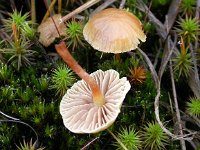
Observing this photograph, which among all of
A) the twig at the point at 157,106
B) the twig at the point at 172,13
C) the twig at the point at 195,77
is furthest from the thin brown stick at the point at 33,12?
the twig at the point at 195,77

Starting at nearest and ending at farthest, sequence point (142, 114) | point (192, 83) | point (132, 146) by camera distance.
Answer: point (132, 146), point (142, 114), point (192, 83)

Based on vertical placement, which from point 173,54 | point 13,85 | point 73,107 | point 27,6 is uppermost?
point 27,6

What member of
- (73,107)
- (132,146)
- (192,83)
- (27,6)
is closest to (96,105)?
(73,107)

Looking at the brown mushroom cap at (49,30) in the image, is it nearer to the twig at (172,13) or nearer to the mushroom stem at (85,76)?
the mushroom stem at (85,76)

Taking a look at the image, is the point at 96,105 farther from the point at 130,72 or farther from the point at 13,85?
the point at 13,85

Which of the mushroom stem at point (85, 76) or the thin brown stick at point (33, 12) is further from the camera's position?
the thin brown stick at point (33, 12)

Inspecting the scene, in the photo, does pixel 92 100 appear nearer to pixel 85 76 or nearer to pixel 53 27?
pixel 85 76
